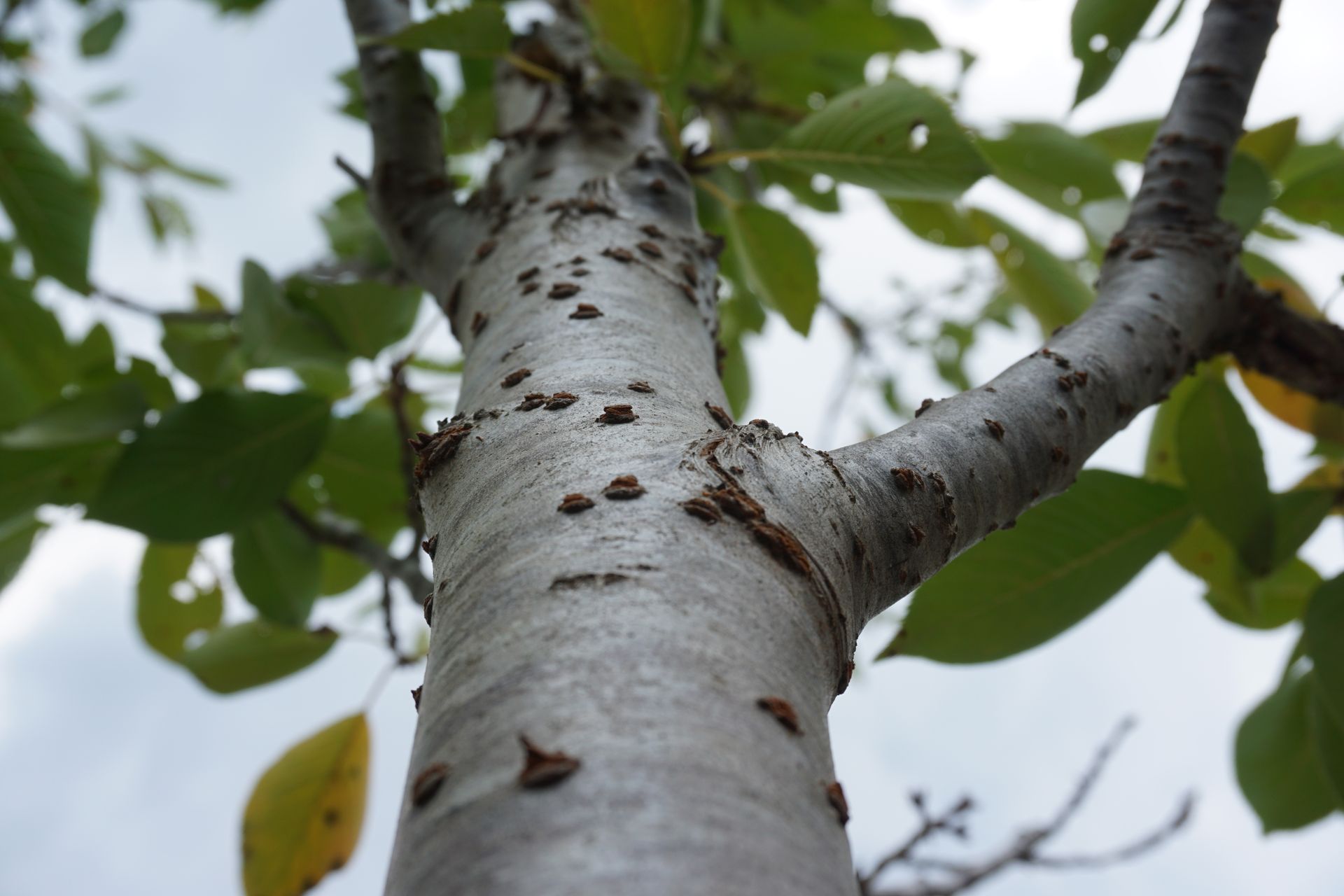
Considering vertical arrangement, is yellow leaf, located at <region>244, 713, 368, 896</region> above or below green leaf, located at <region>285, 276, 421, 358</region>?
below

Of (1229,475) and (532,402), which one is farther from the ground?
Answer: (1229,475)

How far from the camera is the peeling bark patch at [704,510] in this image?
52 cm

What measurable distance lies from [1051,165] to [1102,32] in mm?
376

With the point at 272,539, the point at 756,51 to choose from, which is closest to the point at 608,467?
the point at 272,539

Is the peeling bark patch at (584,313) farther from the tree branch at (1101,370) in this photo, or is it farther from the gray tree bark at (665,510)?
the tree branch at (1101,370)

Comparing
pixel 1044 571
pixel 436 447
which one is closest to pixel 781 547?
pixel 436 447

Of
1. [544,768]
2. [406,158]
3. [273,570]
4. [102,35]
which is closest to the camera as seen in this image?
[544,768]

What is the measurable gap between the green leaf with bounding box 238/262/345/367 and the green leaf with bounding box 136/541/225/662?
0.57 m

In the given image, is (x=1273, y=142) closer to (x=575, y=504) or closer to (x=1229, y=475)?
(x=1229, y=475)

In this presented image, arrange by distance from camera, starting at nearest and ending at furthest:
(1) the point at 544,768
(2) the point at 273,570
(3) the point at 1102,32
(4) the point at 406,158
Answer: (1) the point at 544,768
(3) the point at 1102,32
(4) the point at 406,158
(2) the point at 273,570

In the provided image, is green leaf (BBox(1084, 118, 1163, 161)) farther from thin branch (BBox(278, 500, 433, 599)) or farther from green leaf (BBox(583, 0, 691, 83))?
thin branch (BBox(278, 500, 433, 599))

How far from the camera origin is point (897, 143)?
1.01m

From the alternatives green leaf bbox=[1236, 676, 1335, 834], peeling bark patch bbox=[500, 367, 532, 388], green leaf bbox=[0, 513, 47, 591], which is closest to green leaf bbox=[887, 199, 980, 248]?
green leaf bbox=[1236, 676, 1335, 834]

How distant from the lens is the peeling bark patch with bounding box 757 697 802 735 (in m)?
0.43
